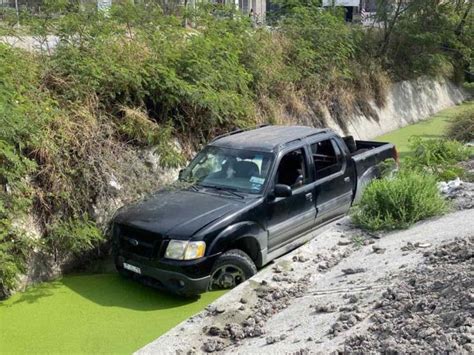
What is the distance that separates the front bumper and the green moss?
9.2 inches

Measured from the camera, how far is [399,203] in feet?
22.6

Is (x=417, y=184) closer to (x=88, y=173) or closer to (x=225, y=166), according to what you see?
(x=225, y=166)

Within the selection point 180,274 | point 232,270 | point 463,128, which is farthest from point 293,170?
point 463,128

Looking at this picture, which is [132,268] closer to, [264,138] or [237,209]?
[237,209]

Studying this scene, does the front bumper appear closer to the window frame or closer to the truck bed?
the window frame

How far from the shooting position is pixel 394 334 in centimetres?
385

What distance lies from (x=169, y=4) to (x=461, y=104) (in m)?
13.6

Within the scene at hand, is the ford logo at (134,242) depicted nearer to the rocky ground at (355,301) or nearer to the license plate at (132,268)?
the license plate at (132,268)

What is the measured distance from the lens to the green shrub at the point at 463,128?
45.1 ft

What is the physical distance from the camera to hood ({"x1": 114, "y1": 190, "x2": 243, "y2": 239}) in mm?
5938

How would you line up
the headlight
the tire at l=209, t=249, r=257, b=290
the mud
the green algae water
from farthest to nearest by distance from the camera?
the tire at l=209, t=249, r=257, b=290 → the headlight → the green algae water → the mud

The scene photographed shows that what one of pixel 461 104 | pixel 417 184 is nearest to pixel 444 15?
pixel 461 104

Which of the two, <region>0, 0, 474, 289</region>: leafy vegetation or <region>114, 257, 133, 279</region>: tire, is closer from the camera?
<region>114, 257, 133, 279</region>: tire

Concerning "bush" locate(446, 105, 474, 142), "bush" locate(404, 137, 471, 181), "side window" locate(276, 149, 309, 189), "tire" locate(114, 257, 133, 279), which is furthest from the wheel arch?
"bush" locate(446, 105, 474, 142)
